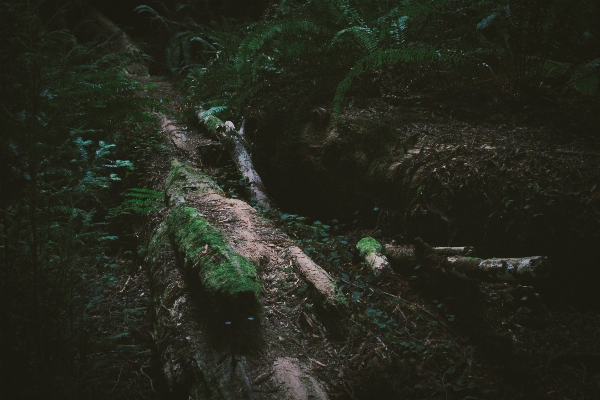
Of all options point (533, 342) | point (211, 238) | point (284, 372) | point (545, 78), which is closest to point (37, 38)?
point (211, 238)

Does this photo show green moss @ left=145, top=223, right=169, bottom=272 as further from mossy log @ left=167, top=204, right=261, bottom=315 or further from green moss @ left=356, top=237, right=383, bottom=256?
green moss @ left=356, top=237, right=383, bottom=256

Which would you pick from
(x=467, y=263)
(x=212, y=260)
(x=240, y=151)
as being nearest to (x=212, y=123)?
(x=240, y=151)

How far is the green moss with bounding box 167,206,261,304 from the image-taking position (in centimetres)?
217

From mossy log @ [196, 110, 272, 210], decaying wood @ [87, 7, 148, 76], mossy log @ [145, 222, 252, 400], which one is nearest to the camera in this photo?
mossy log @ [145, 222, 252, 400]

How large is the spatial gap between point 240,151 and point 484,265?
3.10m

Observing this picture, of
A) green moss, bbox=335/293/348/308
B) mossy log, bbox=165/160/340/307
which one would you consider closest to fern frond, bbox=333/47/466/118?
mossy log, bbox=165/160/340/307

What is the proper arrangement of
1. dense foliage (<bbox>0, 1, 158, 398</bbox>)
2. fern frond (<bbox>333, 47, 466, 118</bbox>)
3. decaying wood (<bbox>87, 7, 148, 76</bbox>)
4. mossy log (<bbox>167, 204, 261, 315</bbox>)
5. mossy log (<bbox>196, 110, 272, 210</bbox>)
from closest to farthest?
dense foliage (<bbox>0, 1, 158, 398</bbox>), mossy log (<bbox>167, 204, 261, 315</bbox>), fern frond (<bbox>333, 47, 466, 118</bbox>), mossy log (<bbox>196, 110, 272, 210</bbox>), decaying wood (<bbox>87, 7, 148, 76</bbox>)

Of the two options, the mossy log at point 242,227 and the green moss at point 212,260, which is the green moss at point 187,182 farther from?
the green moss at point 212,260

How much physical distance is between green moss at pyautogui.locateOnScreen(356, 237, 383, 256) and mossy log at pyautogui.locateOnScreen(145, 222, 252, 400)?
4.61ft

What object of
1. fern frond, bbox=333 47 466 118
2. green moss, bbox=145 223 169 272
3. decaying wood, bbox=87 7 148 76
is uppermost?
fern frond, bbox=333 47 466 118

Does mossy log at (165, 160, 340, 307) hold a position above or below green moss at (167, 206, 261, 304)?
below

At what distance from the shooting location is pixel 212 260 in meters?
2.42

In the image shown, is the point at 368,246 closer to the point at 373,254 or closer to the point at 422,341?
the point at 373,254

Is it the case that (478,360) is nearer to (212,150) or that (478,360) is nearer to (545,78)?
(545,78)
